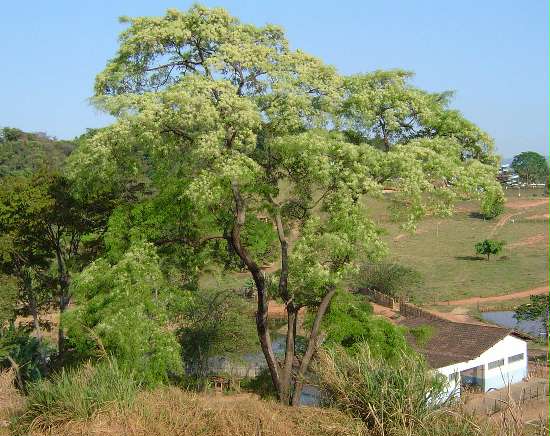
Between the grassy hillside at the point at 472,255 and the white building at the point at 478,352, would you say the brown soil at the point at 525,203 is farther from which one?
the white building at the point at 478,352

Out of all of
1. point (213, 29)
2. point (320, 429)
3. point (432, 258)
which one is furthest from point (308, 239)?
point (432, 258)

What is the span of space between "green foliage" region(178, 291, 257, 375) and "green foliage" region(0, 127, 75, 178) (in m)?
26.4

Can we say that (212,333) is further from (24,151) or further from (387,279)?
(24,151)

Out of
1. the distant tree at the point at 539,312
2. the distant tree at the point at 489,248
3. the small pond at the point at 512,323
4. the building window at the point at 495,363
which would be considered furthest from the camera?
the distant tree at the point at 489,248

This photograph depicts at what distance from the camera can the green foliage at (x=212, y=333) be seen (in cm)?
2089

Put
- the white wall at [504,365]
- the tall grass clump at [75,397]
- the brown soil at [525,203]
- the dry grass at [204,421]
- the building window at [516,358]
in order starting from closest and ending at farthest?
the dry grass at [204,421] < the tall grass clump at [75,397] < the white wall at [504,365] < the building window at [516,358] < the brown soil at [525,203]

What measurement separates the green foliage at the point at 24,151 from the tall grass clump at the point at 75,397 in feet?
125

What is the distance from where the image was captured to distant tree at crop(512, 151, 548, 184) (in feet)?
267

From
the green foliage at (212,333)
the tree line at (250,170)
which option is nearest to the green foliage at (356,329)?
the tree line at (250,170)

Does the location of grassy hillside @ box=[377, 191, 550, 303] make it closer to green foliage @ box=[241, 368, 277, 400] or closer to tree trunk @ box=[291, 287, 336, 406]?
green foliage @ box=[241, 368, 277, 400]

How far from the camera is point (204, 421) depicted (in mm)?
Answer: 7426

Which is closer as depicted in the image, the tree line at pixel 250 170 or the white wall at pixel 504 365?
the tree line at pixel 250 170

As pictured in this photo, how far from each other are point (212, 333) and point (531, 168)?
68.3m

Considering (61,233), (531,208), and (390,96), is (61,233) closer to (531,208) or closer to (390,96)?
(390,96)
